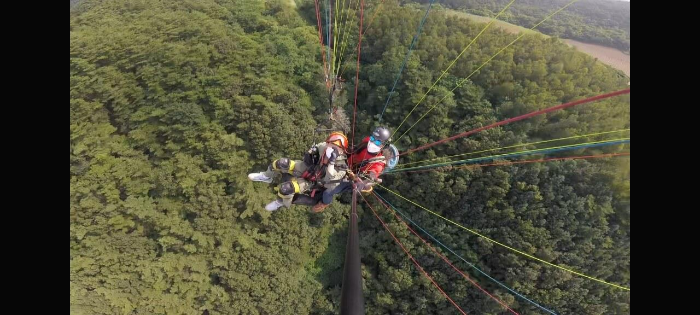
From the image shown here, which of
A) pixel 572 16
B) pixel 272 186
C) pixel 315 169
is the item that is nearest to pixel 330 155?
pixel 315 169

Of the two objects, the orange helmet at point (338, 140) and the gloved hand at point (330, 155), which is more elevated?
the orange helmet at point (338, 140)

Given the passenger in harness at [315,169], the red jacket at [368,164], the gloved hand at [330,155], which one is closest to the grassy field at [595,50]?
the red jacket at [368,164]

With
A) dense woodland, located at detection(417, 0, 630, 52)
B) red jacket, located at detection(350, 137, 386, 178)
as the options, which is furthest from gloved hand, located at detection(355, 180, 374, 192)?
dense woodland, located at detection(417, 0, 630, 52)

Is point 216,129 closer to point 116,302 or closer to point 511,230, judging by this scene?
point 116,302

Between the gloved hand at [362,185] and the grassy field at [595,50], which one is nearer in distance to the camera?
the gloved hand at [362,185]

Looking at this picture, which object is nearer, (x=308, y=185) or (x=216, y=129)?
(x=308, y=185)

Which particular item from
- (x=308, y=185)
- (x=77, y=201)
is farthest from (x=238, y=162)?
(x=308, y=185)

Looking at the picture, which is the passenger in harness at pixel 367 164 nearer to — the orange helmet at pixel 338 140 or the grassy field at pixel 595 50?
the orange helmet at pixel 338 140
